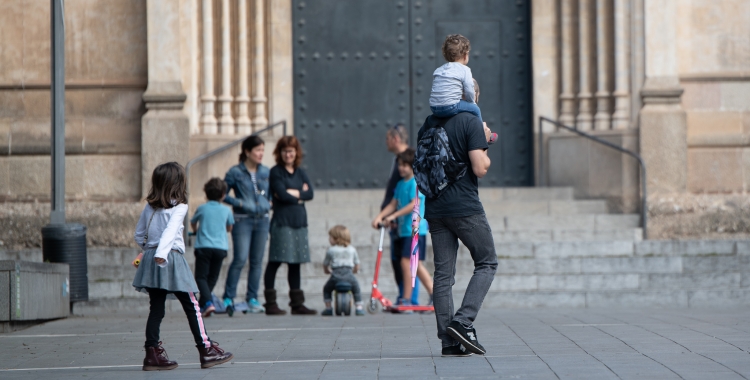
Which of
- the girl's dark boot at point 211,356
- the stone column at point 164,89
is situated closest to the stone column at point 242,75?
the stone column at point 164,89

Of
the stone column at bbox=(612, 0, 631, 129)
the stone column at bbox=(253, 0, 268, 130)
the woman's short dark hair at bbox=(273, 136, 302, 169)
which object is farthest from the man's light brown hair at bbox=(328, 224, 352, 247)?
the stone column at bbox=(612, 0, 631, 129)

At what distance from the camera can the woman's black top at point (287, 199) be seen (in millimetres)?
10492

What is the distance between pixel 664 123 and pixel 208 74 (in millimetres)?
5656

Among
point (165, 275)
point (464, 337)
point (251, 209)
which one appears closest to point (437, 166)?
point (464, 337)

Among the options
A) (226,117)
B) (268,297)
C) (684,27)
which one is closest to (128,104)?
(226,117)

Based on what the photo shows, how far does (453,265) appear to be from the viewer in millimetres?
6887

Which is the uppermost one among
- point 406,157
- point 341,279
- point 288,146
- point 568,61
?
point 568,61

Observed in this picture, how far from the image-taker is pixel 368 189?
1448 centimetres

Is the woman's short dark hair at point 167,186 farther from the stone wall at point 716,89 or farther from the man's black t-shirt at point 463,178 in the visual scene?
the stone wall at point 716,89

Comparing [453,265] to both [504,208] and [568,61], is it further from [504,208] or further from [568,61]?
[568,61]

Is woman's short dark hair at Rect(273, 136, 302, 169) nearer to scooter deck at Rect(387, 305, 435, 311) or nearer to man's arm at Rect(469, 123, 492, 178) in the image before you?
scooter deck at Rect(387, 305, 435, 311)

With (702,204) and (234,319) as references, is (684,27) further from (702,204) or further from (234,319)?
(234,319)

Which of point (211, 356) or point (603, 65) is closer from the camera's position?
point (211, 356)

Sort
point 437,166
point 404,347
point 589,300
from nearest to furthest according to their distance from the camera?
point 437,166 → point 404,347 → point 589,300
